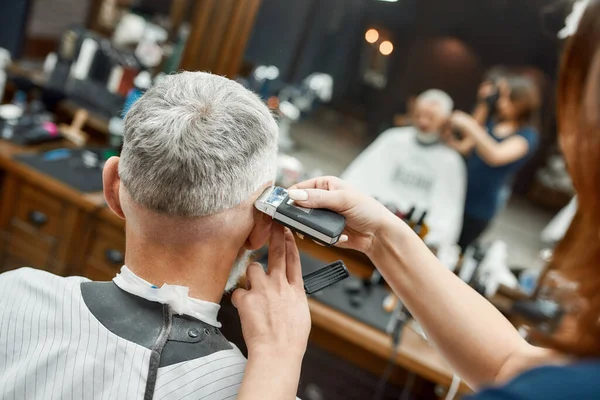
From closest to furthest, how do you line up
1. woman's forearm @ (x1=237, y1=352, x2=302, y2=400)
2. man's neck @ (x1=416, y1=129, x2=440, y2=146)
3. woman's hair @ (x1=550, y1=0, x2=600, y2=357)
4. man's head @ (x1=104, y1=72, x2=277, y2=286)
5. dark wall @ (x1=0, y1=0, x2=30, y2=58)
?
woman's hair @ (x1=550, y1=0, x2=600, y2=357)
woman's forearm @ (x1=237, y1=352, x2=302, y2=400)
man's head @ (x1=104, y1=72, x2=277, y2=286)
man's neck @ (x1=416, y1=129, x2=440, y2=146)
dark wall @ (x1=0, y1=0, x2=30, y2=58)

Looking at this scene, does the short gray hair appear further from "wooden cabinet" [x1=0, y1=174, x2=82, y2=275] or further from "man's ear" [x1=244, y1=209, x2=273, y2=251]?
"wooden cabinet" [x1=0, y1=174, x2=82, y2=275]

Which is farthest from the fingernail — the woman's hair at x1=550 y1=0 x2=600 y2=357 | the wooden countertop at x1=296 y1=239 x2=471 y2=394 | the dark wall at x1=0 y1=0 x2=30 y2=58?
the dark wall at x1=0 y1=0 x2=30 y2=58

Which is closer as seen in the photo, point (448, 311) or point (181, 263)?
point (181, 263)

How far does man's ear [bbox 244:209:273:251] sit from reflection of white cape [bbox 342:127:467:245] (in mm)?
1575

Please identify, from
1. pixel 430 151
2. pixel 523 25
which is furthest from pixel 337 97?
pixel 523 25

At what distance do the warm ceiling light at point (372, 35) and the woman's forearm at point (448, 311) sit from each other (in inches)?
60.4

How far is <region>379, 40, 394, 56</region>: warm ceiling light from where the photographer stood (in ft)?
8.25

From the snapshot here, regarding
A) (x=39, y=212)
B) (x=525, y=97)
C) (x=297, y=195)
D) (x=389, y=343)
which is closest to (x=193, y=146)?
(x=297, y=195)

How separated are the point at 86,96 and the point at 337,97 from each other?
5.02ft

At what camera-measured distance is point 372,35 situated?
2.55 metres

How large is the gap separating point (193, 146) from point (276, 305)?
335 millimetres

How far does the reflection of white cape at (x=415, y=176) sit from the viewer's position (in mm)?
2611

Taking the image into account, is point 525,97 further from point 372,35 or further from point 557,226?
point 372,35

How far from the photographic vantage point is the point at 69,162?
2561mm
